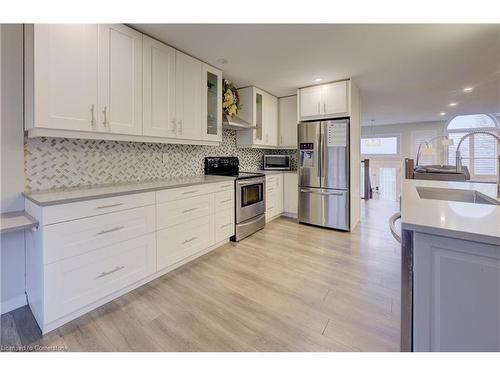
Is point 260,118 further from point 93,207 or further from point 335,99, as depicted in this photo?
point 93,207

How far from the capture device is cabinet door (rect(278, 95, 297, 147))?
14.7ft

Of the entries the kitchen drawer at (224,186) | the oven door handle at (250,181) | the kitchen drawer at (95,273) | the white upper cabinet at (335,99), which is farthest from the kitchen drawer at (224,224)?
the white upper cabinet at (335,99)

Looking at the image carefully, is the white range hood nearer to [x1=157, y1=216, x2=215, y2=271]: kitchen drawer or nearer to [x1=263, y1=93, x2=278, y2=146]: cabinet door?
[x1=263, y1=93, x2=278, y2=146]: cabinet door

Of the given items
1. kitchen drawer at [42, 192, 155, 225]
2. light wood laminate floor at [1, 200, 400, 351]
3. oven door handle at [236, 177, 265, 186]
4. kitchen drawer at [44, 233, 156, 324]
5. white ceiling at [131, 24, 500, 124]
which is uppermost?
white ceiling at [131, 24, 500, 124]

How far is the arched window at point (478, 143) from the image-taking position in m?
6.71

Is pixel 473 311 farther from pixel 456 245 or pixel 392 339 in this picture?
pixel 392 339

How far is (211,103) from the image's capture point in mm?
3092

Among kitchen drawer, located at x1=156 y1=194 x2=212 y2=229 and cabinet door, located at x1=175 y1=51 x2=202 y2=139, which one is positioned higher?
cabinet door, located at x1=175 y1=51 x2=202 y2=139

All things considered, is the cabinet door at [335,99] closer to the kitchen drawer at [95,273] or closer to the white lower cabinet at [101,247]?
the white lower cabinet at [101,247]

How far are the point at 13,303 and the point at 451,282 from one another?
2.75 metres

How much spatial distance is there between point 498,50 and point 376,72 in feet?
3.95

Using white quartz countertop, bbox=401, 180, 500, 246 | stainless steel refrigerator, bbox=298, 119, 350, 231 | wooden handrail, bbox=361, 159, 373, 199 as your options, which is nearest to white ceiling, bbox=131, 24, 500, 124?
stainless steel refrigerator, bbox=298, 119, 350, 231

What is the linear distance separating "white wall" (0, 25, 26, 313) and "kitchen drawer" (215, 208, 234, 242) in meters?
1.76

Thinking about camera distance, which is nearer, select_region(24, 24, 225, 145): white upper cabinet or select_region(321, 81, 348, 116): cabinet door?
select_region(24, 24, 225, 145): white upper cabinet
